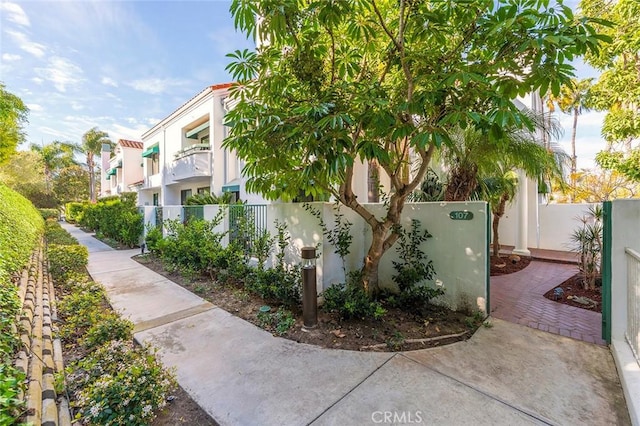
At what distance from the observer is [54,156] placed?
116 feet

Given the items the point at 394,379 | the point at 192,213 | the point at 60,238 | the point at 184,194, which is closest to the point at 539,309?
the point at 394,379

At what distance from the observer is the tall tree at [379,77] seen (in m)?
2.67

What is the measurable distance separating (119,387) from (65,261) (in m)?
6.53

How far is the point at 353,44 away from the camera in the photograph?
4.24 m

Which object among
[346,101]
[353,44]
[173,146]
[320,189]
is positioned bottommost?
[320,189]

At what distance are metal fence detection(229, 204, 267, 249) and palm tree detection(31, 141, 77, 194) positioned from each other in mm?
42944

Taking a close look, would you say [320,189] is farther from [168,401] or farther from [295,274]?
[168,401]

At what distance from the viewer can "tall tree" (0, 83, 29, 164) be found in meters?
10.0

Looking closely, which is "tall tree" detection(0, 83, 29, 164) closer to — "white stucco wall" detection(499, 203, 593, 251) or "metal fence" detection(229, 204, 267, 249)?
"metal fence" detection(229, 204, 267, 249)

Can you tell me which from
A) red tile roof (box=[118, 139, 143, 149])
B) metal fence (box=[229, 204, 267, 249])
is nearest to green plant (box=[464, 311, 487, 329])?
metal fence (box=[229, 204, 267, 249])

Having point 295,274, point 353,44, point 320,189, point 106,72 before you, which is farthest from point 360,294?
point 106,72

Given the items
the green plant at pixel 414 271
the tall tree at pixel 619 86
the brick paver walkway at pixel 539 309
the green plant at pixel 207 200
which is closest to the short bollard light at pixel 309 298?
the green plant at pixel 414 271

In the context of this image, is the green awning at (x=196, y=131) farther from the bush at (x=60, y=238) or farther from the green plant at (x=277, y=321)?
the green plant at (x=277, y=321)

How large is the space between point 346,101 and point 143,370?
151 inches
